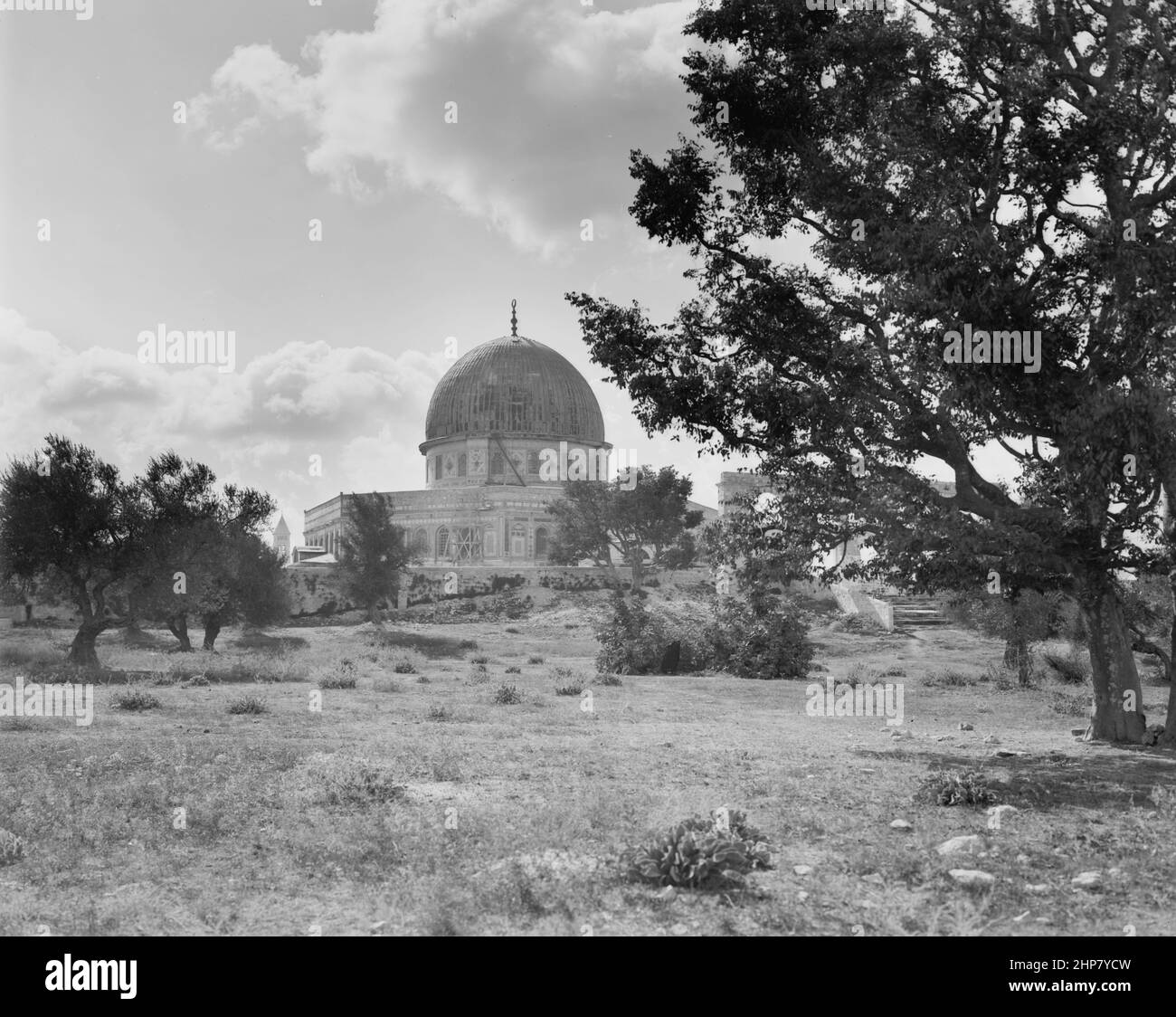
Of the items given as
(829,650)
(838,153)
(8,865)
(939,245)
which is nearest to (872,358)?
(939,245)

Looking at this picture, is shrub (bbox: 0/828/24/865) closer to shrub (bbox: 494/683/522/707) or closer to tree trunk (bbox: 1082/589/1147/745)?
shrub (bbox: 494/683/522/707)

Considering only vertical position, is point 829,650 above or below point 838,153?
Answer: below

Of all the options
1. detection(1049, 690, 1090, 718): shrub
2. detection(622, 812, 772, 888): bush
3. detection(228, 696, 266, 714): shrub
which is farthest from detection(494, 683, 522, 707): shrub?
detection(622, 812, 772, 888): bush

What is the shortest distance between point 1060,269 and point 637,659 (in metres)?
19.4

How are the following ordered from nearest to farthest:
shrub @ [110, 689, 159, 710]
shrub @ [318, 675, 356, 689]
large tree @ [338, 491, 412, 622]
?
shrub @ [110, 689, 159, 710]
shrub @ [318, 675, 356, 689]
large tree @ [338, 491, 412, 622]

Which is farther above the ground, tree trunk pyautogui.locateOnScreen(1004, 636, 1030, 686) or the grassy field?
the grassy field

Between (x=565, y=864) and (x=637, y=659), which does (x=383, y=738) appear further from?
(x=637, y=659)

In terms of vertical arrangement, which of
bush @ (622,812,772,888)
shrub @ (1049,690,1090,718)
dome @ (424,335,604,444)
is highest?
dome @ (424,335,604,444)

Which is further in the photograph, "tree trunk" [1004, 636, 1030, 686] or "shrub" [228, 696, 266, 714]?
"tree trunk" [1004, 636, 1030, 686]

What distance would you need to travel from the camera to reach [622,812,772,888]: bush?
7016 millimetres

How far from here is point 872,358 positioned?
13773 millimetres

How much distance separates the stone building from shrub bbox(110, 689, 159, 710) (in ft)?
171

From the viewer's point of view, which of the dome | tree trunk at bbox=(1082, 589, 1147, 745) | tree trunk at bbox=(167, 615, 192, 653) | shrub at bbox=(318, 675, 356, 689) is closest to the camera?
tree trunk at bbox=(1082, 589, 1147, 745)

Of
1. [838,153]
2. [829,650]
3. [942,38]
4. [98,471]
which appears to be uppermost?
[942,38]
